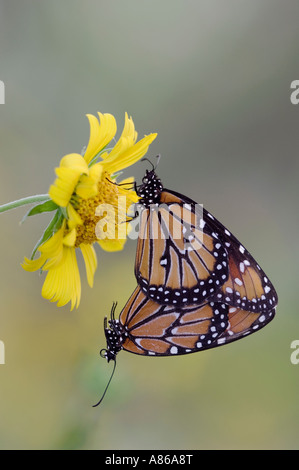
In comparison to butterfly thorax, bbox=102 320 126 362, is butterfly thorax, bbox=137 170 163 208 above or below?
above

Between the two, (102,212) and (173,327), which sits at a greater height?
(102,212)

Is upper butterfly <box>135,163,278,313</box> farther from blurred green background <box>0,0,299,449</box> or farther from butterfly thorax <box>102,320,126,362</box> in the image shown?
blurred green background <box>0,0,299,449</box>

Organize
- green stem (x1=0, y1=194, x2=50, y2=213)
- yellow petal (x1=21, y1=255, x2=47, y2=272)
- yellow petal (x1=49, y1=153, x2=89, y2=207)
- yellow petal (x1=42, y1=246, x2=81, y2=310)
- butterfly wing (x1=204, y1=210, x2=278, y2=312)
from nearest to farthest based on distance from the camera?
1. green stem (x1=0, y1=194, x2=50, y2=213)
2. yellow petal (x1=49, y1=153, x2=89, y2=207)
3. yellow petal (x1=21, y1=255, x2=47, y2=272)
4. yellow petal (x1=42, y1=246, x2=81, y2=310)
5. butterfly wing (x1=204, y1=210, x2=278, y2=312)

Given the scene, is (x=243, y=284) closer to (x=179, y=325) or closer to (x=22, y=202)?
(x=179, y=325)

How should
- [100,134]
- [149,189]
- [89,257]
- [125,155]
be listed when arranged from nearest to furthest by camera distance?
[100,134]
[125,155]
[89,257]
[149,189]

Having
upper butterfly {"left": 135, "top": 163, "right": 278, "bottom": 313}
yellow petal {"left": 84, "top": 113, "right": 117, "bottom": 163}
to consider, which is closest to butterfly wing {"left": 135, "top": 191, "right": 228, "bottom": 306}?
upper butterfly {"left": 135, "top": 163, "right": 278, "bottom": 313}

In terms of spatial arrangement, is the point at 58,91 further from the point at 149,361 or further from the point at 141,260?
the point at 141,260

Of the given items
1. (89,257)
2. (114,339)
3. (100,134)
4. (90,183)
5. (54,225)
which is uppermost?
(100,134)

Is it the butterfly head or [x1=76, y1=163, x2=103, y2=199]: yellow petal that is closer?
[x1=76, y1=163, x2=103, y2=199]: yellow petal

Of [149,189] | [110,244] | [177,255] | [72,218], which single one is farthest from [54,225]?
[177,255]
